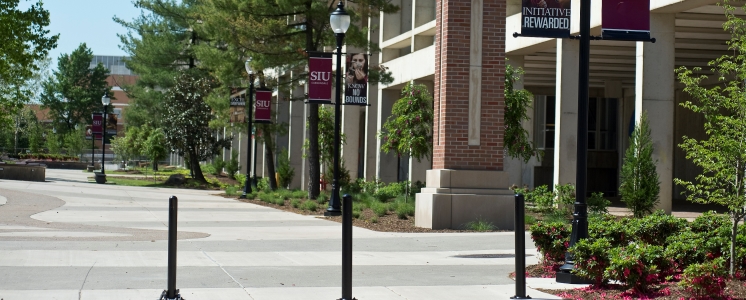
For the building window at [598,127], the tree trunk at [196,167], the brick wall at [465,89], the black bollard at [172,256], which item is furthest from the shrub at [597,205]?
the tree trunk at [196,167]

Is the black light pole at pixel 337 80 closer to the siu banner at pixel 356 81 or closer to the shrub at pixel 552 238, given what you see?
the siu banner at pixel 356 81

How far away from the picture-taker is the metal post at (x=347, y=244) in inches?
299

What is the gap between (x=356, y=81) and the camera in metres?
22.8

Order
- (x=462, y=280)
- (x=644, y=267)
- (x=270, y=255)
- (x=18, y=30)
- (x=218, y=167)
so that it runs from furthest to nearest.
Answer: (x=218, y=167), (x=18, y=30), (x=270, y=255), (x=462, y=280), (x=644, y=267)

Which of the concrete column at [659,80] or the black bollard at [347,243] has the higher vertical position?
the concrete column at [659,80]

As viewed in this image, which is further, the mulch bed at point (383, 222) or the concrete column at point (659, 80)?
the concrete column at point (659, 80)

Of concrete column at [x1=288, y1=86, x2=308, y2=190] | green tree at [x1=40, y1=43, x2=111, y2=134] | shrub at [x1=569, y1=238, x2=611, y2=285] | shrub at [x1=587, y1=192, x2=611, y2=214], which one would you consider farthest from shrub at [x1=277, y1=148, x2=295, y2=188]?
green tree at [x1=40, y1=43, x2=111, y2=134]

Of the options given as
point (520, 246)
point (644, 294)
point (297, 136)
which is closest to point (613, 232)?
point (644, 294)

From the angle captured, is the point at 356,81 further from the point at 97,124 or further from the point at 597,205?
the point at 97,124

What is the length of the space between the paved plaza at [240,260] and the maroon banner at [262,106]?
10654 millimetres

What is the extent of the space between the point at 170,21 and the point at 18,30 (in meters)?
15.4

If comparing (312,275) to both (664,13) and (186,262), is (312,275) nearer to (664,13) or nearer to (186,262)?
(186,262)

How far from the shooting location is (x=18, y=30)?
115 feet

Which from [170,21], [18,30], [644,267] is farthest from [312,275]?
[170,21]
